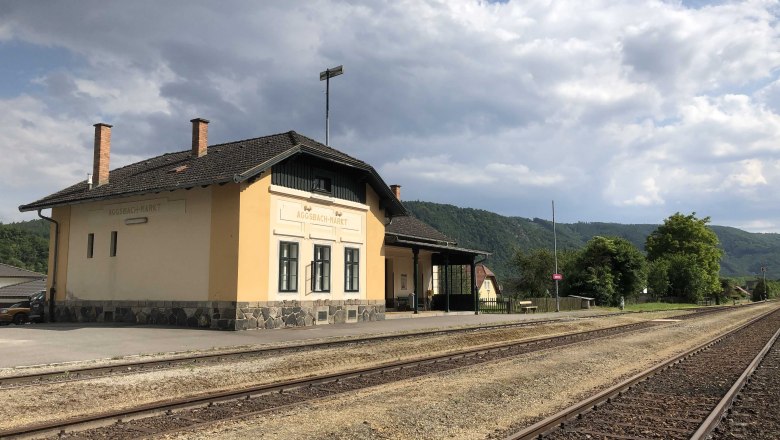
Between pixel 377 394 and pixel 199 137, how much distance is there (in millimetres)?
18407

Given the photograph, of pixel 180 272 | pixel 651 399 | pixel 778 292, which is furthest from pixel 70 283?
pixel 778 292

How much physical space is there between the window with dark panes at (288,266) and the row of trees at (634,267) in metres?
34.8

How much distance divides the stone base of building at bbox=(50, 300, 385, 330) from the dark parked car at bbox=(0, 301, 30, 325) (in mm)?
2882

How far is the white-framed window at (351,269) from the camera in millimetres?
23828

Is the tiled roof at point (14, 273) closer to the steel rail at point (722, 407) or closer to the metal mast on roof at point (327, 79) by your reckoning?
the metal mast on roof at point (327, 79)

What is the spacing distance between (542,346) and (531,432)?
10058 millimetres

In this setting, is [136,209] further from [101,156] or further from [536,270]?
[536,270]

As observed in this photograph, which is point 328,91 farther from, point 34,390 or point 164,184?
point 34,390

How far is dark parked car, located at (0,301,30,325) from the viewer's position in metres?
25.3

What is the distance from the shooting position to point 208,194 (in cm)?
2027

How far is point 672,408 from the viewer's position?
7.67 metres

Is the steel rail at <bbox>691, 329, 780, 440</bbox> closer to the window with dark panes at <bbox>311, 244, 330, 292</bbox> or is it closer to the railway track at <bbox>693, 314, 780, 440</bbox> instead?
the railway track at <bbox>693, 314, 780, 440</bbox>

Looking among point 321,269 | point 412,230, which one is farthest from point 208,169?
point 412,230

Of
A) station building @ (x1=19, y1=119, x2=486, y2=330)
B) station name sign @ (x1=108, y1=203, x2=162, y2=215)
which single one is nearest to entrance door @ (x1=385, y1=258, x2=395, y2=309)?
station building @ (x1=19, y1=119, x2=486, y2=330)
